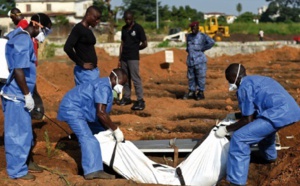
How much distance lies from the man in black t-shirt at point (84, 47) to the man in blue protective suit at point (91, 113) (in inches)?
54.2

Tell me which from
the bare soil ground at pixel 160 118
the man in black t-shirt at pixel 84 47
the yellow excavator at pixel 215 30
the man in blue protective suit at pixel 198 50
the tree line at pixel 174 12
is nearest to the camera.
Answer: the bare soil ground at pixel 160 118

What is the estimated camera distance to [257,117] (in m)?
6.13

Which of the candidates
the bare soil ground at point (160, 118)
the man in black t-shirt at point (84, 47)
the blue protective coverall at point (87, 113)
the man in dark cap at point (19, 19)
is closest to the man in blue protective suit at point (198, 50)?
the bare soil ground at point (160, 118)

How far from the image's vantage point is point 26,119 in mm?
6105

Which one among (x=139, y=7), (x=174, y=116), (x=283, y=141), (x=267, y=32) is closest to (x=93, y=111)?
(x=283, y=141)

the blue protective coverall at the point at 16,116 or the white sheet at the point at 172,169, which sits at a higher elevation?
the blue protective coverall at the point at 16,116

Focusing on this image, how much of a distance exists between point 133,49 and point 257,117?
15.7 feet

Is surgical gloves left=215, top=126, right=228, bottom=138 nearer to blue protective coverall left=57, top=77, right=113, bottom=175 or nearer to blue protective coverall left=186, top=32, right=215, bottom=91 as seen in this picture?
blue protective coverall left=57, top=77, right=113, bottom=175

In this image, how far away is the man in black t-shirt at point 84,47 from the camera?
7.90 metres

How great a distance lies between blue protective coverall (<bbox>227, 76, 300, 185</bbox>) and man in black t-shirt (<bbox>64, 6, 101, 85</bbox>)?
266cm

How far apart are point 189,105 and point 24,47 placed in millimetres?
6112

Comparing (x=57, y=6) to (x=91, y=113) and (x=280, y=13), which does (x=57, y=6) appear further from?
(x=91, y=113)

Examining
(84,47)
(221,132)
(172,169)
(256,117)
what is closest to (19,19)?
(84,47)

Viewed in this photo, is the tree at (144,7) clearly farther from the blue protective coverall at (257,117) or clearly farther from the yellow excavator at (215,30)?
the blue protective coverall at (257,117)
